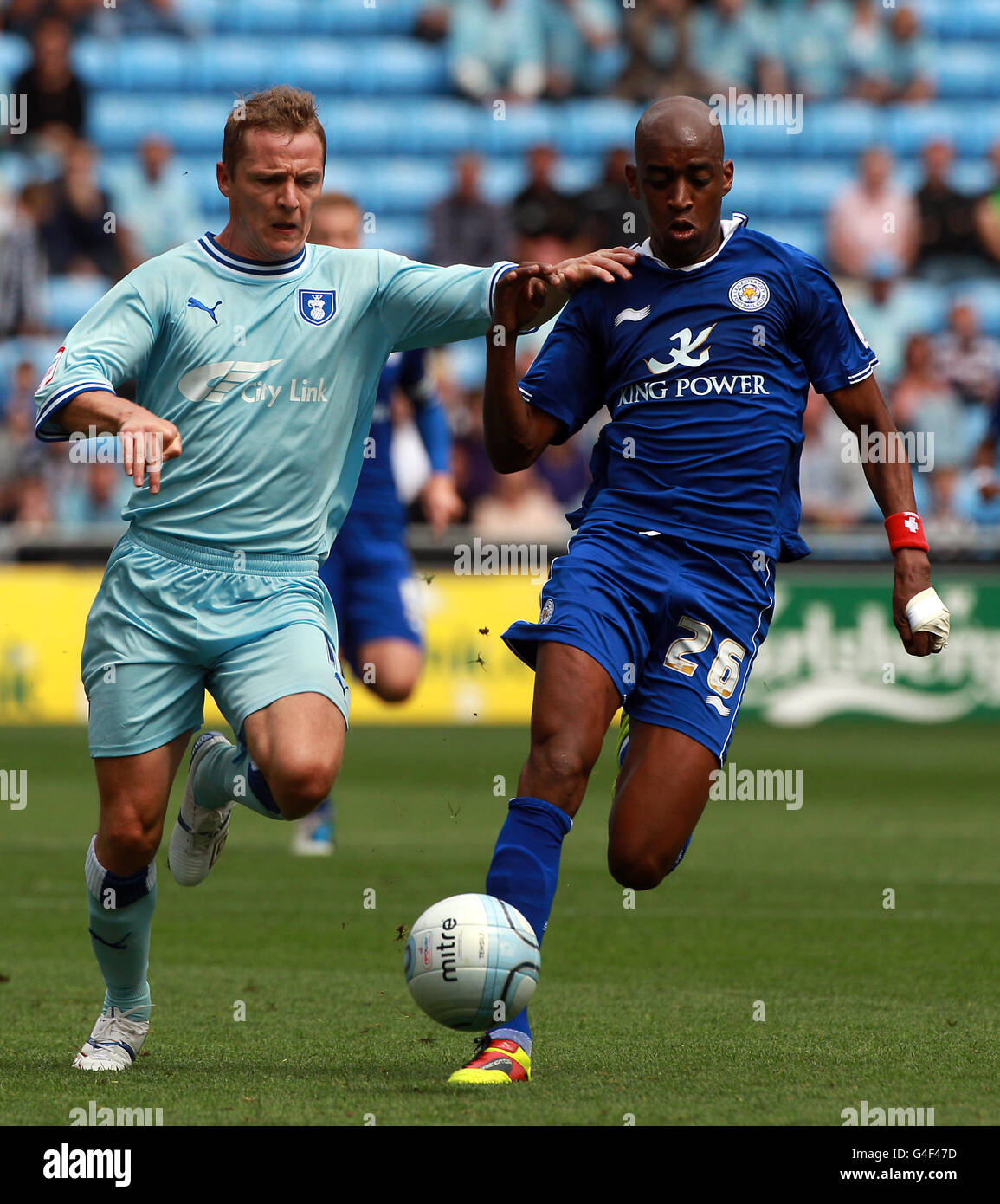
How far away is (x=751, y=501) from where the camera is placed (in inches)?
206

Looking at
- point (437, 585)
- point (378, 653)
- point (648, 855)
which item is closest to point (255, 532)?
point (648, 855)

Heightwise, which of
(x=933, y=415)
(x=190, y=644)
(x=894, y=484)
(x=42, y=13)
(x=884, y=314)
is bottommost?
(x=190, y=644)

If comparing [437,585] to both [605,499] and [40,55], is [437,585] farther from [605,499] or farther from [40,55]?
[605,499]

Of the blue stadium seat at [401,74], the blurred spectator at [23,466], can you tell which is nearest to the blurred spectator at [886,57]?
the blue stadium seat at [401,74]

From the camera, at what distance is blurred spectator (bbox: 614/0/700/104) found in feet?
67.4

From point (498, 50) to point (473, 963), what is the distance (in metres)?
18.0

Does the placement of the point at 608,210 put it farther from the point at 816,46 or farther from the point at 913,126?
the point at 913,126

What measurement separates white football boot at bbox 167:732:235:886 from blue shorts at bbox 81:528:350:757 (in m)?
0.40

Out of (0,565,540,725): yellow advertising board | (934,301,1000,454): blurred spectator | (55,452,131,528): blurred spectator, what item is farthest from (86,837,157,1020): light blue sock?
(934,301,1000,454): blurred spectator

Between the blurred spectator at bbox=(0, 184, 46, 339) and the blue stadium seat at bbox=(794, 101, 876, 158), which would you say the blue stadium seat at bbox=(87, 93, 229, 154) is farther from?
the blue stadium seat at bbox=(794, 101, 876, 158)

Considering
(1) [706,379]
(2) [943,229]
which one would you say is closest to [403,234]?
(2) [943,229]

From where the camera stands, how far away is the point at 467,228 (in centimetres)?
1884

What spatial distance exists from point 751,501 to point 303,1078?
1863 mm

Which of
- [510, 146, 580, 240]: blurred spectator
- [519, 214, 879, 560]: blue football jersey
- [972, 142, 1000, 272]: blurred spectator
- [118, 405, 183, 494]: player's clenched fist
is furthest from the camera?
[972, 142, 1000, 272]: blurred spectator
